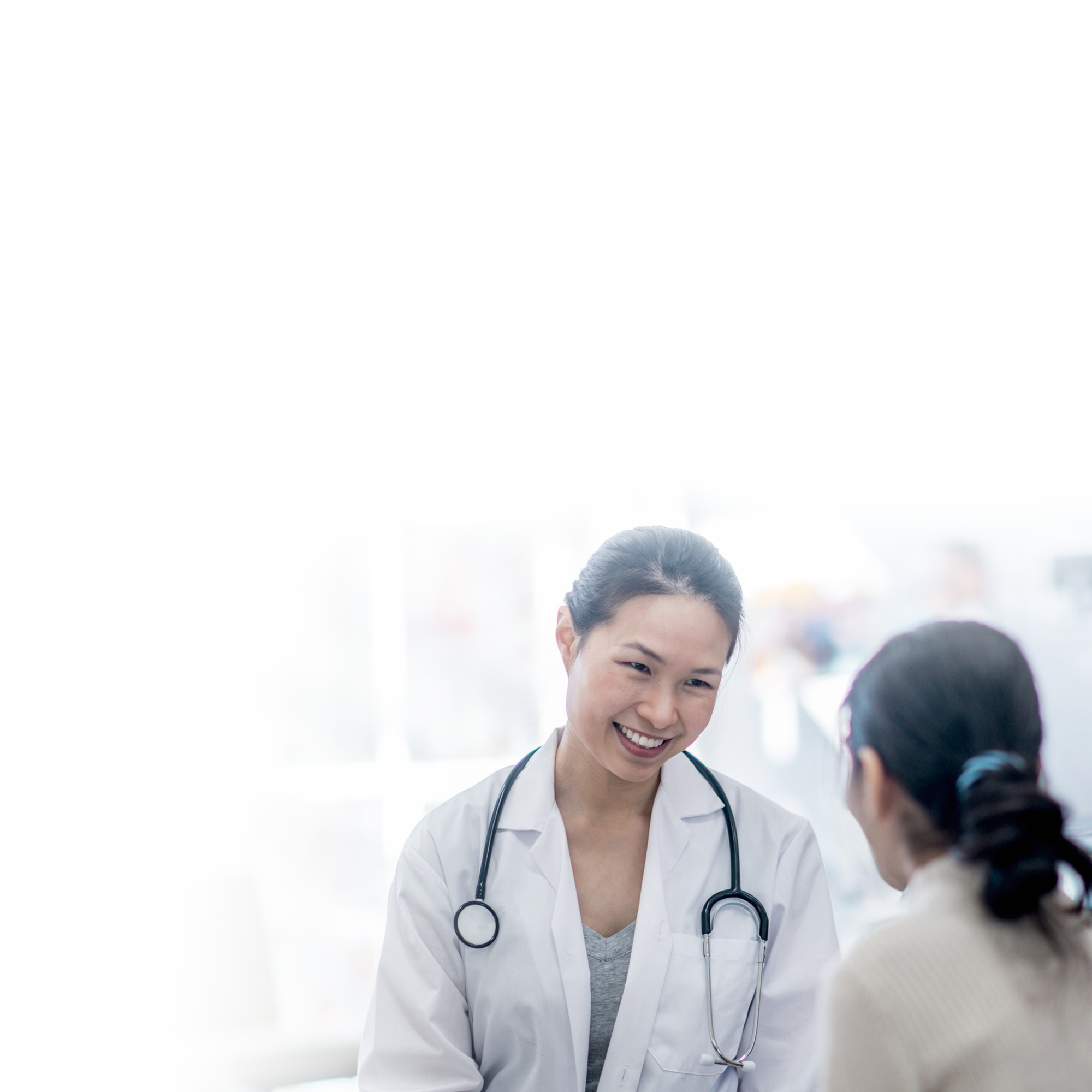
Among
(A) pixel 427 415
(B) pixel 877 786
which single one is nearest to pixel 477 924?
(B) pixel 877 786

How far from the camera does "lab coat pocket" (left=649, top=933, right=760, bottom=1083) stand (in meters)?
1.23

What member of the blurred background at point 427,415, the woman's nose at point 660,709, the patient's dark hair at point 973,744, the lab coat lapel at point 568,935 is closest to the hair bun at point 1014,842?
the patient's dark hair at point 973,744

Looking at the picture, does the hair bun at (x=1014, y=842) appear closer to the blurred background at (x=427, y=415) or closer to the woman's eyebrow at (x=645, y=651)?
the woman's eyebrow at (x=645, y=651)

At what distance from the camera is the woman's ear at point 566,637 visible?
4.56 ft

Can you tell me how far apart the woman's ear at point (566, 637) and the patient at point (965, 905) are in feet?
1.87

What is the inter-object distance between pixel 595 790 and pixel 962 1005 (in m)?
0.71

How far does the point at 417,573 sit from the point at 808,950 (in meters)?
2.21

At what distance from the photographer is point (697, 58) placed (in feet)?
8.60

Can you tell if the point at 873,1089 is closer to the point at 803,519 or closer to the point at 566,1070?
the point at 566,1070

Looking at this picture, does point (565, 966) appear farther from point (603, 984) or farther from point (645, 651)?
point (645, 651)

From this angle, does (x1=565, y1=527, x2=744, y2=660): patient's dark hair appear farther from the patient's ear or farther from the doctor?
the patient's ear

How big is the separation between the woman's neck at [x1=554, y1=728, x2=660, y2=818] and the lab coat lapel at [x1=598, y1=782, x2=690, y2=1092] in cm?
5

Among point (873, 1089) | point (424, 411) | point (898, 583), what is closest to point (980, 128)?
point (898, 583)

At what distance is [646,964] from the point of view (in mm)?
1250
